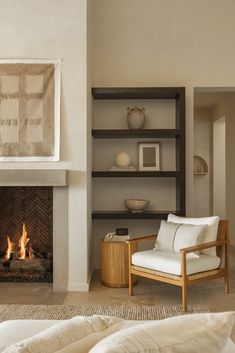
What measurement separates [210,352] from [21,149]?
11.4ft

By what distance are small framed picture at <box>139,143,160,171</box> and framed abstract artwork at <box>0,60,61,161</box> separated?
4.26 feet

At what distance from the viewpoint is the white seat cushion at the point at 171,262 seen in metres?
3.69

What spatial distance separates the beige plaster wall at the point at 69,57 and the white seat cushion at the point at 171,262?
0.66 meters

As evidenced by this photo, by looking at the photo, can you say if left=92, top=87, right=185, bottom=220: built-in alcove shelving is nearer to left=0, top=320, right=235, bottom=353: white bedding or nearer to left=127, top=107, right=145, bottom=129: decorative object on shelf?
left=127, top=107, right=145, bottom=129: decorative object on shelf

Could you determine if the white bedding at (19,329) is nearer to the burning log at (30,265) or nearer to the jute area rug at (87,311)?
the jute area rug at (87,311)

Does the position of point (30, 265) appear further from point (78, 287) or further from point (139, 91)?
point (139, 91)

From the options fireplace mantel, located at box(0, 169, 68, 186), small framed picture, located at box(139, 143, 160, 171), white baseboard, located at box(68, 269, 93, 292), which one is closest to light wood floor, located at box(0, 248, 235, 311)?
white baseboard, located at box(68, 269, 93, 292)

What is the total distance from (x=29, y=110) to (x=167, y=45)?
2.01m

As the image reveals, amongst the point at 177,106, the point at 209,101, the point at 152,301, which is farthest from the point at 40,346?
the point at 209,101

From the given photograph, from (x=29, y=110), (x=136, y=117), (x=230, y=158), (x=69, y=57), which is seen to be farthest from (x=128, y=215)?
(x=230, y=158)

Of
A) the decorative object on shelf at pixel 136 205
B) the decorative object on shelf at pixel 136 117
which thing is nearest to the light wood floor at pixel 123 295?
the decorative object on shelf at pixel 136 205

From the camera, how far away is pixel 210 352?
1153 mm

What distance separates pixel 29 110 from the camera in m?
4.30

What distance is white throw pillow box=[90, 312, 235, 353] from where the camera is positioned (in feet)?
3.44
